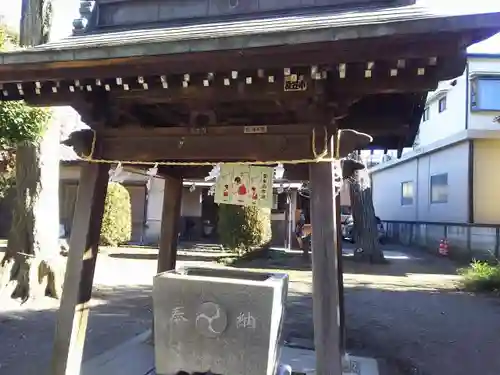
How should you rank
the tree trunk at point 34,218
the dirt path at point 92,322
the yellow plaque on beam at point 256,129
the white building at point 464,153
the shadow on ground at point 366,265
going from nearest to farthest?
1. the yellow plaque on beam at point 256,129
2. the dirt path at point 92,322
3. the tree trunk at point 34,218
4. the shadow on ground at point 366,265
5. the white building at point 464,153

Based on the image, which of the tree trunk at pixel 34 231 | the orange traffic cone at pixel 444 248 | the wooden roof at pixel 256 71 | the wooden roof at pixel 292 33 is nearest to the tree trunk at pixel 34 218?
the tree trunk at pixel 34 231

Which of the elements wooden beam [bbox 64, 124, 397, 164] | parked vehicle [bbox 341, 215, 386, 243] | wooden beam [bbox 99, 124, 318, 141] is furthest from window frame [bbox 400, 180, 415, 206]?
wooden beam [bbox 99, 124, 318, 141]

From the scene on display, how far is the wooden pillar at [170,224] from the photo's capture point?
6.41 meters

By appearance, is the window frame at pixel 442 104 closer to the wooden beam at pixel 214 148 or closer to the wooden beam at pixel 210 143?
the wooden beam at pixel 210 143

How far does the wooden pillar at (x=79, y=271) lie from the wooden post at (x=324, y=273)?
217cm

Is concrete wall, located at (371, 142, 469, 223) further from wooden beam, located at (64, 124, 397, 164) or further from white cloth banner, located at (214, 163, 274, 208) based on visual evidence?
wooden beam, located at (64, 124, 397, 164)

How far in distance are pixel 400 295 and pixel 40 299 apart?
7540mm

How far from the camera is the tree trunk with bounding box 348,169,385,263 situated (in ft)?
53.1

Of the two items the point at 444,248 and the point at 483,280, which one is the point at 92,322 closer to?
the point at 483,280

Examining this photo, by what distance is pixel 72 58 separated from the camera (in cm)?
399

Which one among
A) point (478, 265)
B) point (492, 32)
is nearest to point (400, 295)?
point (478, 265)

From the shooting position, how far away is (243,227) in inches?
619

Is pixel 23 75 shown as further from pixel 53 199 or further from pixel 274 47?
pixel 53 199

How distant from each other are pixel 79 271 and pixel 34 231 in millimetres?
4799
